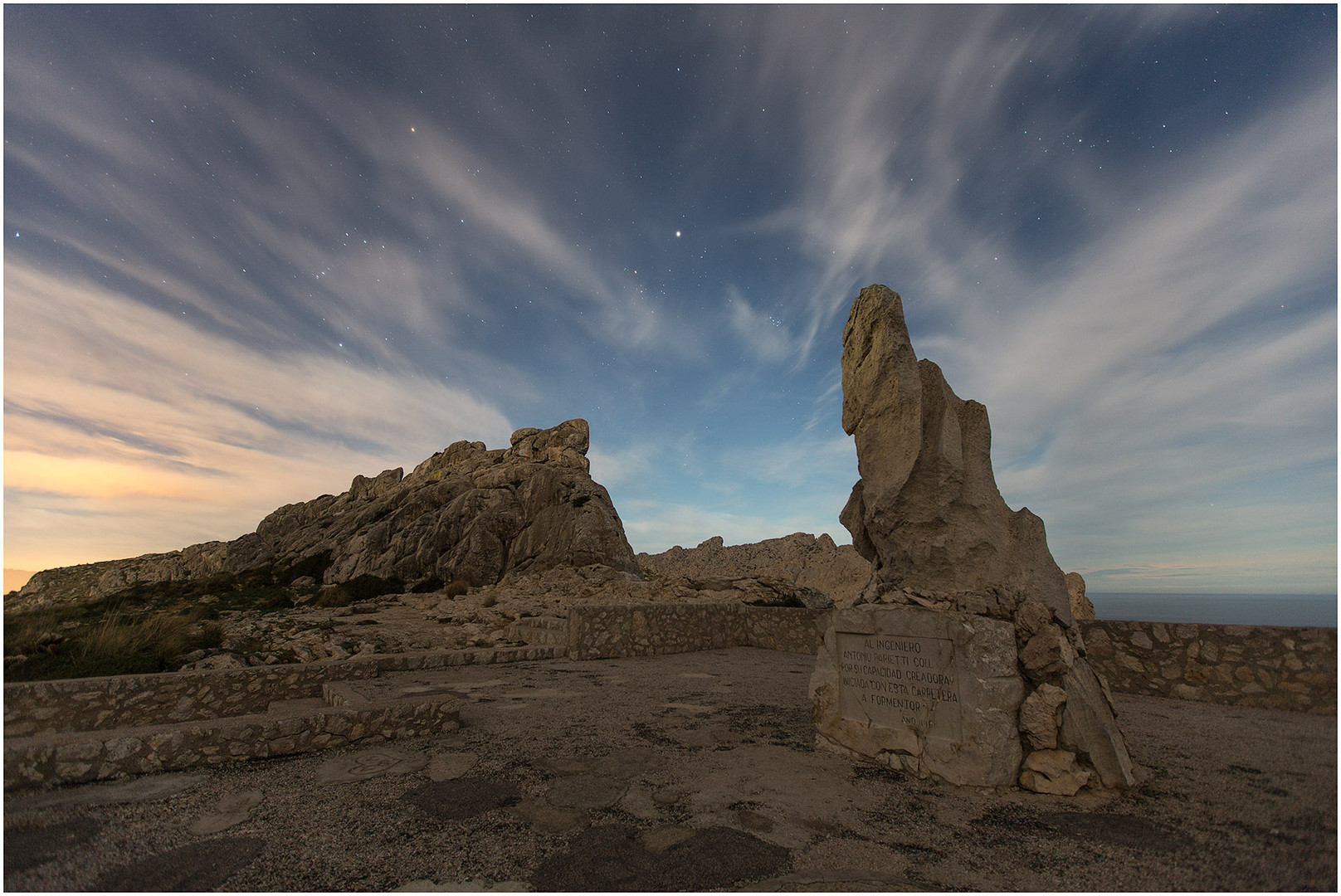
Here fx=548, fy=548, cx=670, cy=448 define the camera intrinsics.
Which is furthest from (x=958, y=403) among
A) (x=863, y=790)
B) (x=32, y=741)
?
(x=32, y=741)

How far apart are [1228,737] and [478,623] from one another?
46.8 feet

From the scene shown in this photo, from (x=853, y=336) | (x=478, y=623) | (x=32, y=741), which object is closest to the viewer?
(x=32, y=741)

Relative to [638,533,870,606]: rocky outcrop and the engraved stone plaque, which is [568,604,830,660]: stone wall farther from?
[638,533,870,606]: rocky outcrop

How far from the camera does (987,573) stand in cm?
485

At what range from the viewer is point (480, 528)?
113 ft

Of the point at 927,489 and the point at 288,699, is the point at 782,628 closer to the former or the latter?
the point at 927,489

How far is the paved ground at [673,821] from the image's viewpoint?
2830 millimetres

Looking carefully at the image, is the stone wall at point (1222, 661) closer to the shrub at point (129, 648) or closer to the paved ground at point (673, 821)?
the paved ground at point (673, 821)

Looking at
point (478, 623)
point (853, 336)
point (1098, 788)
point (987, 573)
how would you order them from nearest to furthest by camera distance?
point (1098, 788) < point (987, 573) < point (853, 336) < point (478, 623)

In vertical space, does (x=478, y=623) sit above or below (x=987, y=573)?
below

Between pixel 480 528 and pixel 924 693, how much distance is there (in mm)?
33197

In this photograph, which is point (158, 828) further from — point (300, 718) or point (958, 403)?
point (958, 403)

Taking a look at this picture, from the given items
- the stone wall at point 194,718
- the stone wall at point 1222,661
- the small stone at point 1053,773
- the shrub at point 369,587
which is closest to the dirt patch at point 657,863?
the small stone at point 1053,773

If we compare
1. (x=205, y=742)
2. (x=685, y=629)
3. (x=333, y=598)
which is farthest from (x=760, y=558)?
(x=205, y=742)
